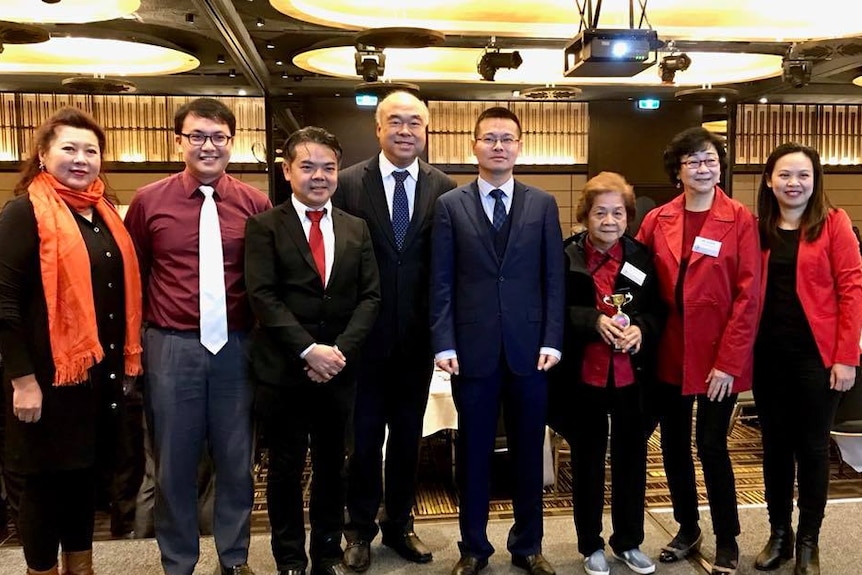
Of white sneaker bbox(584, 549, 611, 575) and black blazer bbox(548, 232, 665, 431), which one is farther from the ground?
black blazer bbox(548, 232, 665, 431)

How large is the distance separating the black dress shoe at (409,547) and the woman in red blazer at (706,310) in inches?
42.6

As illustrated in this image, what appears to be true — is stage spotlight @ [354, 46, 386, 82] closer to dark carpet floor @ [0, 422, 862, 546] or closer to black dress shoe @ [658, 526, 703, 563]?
dark carpet floor @ [0, 422, 862, 546]

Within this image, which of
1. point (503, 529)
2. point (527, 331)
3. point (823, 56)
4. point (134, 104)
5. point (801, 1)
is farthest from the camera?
point (134, 104)

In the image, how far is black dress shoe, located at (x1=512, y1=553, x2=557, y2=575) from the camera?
286 centimetres

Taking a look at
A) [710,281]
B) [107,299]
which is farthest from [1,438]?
[710,281]

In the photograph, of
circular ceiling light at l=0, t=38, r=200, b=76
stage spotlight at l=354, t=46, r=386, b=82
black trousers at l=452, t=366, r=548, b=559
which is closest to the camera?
black trousers at l=452, t=366, r=548, b=559

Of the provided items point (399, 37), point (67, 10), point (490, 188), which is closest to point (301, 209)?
point (490, 188)

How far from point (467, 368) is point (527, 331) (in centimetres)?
27

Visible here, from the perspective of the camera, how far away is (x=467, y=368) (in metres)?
2.77

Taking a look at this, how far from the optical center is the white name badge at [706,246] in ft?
8.98

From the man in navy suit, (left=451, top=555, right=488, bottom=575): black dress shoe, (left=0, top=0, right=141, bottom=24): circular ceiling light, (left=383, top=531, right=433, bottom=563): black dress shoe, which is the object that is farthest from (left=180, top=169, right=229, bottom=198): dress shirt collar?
(left=0, top=0, right=141, bottom=24): circular ceiling light

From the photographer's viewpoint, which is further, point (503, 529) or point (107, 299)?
point (503, 529)

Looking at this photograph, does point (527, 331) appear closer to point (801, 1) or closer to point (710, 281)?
point (710, 281)

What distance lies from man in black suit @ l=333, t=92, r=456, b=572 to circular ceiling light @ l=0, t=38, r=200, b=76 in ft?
14.8
